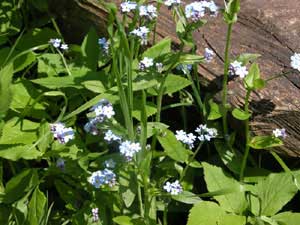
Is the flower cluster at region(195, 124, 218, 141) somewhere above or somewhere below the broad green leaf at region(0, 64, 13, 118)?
below

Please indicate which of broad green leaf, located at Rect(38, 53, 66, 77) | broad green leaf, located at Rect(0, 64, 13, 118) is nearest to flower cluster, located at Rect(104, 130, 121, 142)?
broad green leaf, located at Rect(0, 64, 13, 118)

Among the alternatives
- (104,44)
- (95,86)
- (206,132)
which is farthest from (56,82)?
(206,132)

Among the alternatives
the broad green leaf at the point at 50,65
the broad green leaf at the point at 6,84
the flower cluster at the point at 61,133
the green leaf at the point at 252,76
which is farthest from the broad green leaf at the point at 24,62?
the green leaf at the point at 252,76

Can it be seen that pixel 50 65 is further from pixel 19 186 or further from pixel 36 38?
pixel 19 186

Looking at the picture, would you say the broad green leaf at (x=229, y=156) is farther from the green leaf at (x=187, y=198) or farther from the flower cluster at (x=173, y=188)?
the flower cluster at (x=173, y=188)

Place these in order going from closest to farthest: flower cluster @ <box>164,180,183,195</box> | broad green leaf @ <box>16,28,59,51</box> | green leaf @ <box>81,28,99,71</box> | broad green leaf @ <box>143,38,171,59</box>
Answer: flower cluster @ <box>164,180,183,195</box>, broad green leaf @ <box>143,38,171,59</box>, green leaf @ <box>81,28,99,71</box>, broad green leaf @ <box>16,28,59,51</box>

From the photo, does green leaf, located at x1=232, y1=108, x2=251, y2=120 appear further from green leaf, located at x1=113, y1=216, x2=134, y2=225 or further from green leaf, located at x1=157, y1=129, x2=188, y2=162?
green leaf, located at x1=113, y1=216, x2=134, y2=225
